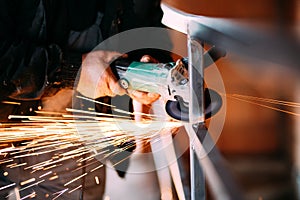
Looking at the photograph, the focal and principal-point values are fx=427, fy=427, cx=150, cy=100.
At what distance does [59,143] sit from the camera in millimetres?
1297

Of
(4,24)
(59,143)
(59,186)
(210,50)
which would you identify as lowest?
(59,186)

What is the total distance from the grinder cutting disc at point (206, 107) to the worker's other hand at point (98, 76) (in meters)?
0.22

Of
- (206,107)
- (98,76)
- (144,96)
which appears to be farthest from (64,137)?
(206,107)

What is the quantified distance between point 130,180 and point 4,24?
0.69 metres

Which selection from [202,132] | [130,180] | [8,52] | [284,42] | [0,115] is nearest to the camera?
[284,42]

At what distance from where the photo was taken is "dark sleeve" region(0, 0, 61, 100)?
0.98 metres

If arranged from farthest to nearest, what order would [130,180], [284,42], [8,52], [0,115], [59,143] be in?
[130,180] < [59,143] < [0,115] < [8,52] < [284,42]

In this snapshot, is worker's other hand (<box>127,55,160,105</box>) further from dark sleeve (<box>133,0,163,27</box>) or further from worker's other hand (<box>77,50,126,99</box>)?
dark sleeve (<box>133,0,163,27</box>)

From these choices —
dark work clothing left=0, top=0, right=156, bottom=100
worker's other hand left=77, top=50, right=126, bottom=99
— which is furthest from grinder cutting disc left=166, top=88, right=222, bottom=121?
dark work clothing left=0, top=0, right=156, bottom=100

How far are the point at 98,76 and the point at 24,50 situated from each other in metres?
0.19

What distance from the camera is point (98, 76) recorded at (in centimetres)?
106

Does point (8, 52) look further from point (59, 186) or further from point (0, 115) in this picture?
point (59, 186)

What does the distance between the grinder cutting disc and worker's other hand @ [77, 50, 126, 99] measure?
220 mm

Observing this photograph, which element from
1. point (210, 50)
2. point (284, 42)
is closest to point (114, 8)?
point (210, 50)
